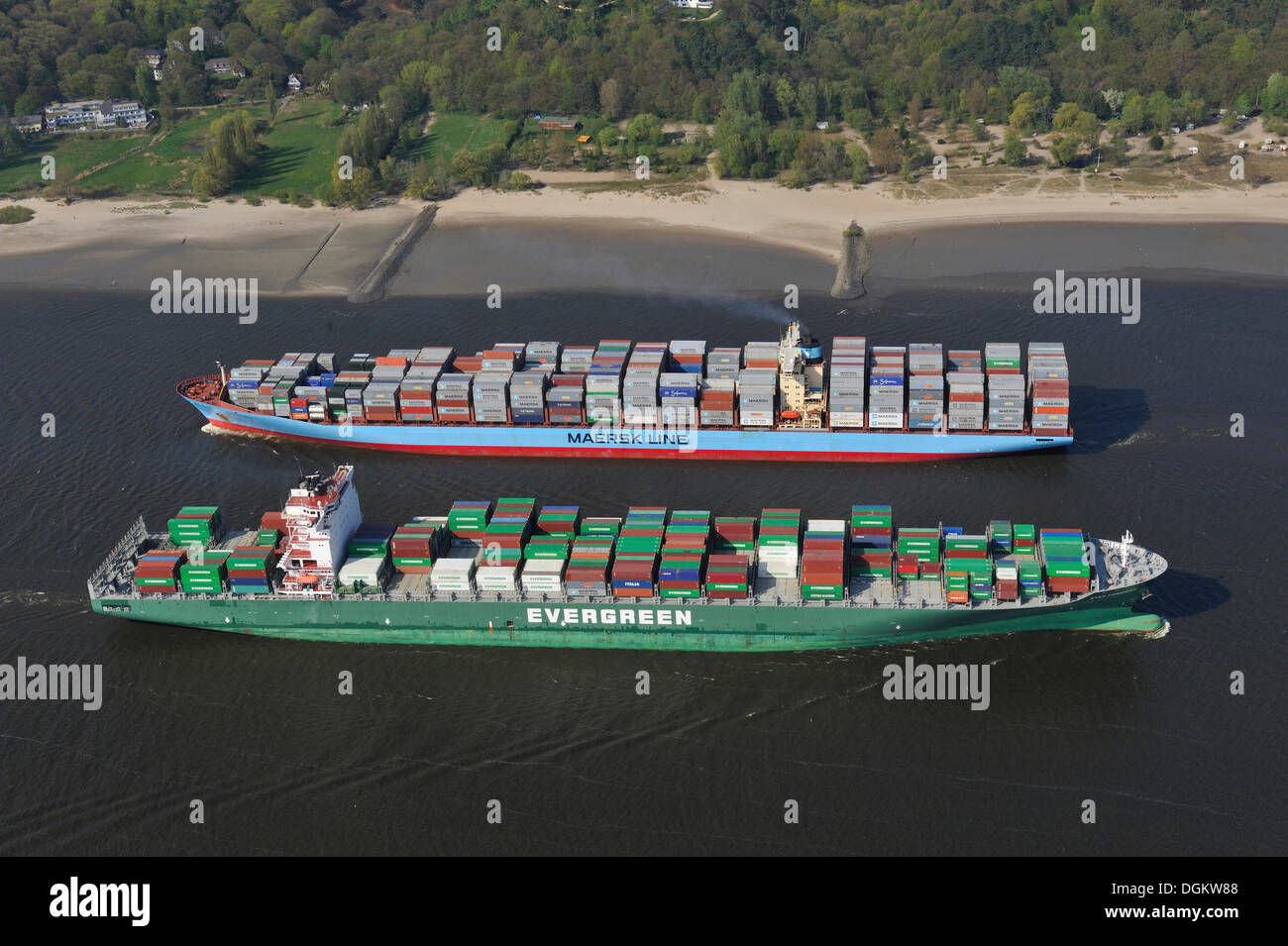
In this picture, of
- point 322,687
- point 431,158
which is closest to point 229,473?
point 322,687

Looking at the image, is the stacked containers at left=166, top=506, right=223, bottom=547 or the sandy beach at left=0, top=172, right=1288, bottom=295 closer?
the stacked containers at left=166, top=506, right=223, bottom=547

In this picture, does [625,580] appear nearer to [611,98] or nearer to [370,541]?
[370,541]

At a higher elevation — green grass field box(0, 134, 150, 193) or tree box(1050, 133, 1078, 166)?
green grass field box(0, 134, 150, 193)

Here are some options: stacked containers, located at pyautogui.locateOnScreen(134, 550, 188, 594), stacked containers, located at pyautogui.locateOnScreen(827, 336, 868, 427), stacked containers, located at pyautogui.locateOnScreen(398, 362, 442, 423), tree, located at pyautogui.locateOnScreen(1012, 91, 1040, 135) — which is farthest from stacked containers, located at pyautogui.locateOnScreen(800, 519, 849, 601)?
tree, located at pyautogui.locateOnScreen(1012, 91, 1040, 135)

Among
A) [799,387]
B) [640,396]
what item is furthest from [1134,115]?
[640,396]

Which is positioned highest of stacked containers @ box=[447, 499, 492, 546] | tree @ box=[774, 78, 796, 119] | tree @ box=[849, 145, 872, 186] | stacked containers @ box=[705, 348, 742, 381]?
tree @ box=[774, 78, 796, 119]

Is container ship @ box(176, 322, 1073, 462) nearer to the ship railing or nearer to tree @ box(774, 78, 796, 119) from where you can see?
the ship railing

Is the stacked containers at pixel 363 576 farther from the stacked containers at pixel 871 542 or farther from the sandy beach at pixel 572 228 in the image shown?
the sandy beach at pixel 572 228
